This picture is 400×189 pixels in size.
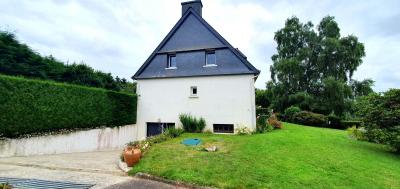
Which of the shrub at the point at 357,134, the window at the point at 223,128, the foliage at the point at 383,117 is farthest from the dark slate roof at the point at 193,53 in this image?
the shrub at the point at 357,134

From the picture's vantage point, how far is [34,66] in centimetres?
1748

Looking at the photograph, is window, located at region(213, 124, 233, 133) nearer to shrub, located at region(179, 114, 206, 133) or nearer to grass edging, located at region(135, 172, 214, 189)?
shrub, located at region(179, 114, 206, 133)

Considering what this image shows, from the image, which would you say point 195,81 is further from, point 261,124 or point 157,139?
point 157,139

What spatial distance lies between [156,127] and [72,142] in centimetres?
632

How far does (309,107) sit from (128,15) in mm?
25322

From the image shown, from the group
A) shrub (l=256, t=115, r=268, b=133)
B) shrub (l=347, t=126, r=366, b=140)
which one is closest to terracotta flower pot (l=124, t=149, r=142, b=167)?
shrub (l=256, t=115, r=268, b=133)

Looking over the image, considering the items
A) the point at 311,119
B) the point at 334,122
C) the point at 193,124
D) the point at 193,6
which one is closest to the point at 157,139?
the point at 193,124

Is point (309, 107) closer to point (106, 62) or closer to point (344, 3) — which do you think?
point (344, 3)

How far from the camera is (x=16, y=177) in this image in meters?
6.86

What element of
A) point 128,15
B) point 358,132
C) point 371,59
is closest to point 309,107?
point 371,59

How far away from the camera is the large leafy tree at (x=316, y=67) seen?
29.7 m

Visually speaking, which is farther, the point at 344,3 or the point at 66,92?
the point at 344,3

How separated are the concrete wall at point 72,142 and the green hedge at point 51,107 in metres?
0.40

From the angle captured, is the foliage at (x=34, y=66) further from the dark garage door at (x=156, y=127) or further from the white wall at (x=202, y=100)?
the dark garage door at (x=156, y=127)
